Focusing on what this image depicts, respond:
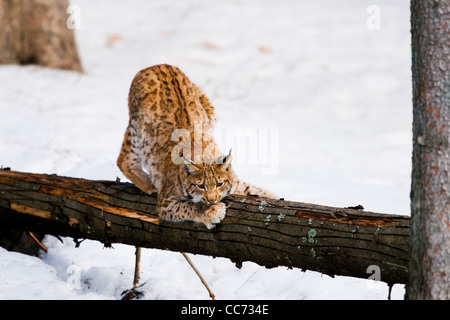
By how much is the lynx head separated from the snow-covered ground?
0.98 m

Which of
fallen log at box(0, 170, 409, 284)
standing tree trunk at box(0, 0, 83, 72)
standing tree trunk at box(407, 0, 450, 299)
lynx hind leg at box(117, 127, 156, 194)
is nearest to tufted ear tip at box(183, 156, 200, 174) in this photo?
fallen log at box(0, 170, 409, 284)

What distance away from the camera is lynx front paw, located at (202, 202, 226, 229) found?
4543mm

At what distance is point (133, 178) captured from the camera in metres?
5.79

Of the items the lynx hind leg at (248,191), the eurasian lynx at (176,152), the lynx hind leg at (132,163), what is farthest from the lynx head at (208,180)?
the lynx hind leg at (132,163)

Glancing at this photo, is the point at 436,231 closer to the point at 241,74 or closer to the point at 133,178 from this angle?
the point at 133,178

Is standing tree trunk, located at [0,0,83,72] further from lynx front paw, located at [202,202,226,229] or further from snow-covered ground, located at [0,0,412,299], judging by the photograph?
lynx front paw, located at [202,202,226,229]

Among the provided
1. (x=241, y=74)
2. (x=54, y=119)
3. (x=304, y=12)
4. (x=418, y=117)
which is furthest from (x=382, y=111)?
(x=418, y=117)

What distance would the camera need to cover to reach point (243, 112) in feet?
33.9

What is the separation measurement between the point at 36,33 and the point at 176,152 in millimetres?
6083

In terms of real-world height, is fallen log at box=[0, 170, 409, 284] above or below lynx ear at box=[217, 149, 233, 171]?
below

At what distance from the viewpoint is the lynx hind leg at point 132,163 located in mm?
5760

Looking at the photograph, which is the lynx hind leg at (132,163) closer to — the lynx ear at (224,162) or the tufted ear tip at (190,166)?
the tufted ear tip at (190,166)

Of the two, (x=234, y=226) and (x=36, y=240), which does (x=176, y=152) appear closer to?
(x=234, y=226)
